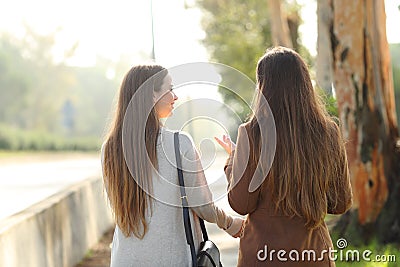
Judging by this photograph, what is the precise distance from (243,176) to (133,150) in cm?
61

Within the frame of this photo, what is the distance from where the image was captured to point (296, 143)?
474 cm

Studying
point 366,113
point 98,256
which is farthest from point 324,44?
point 98,256

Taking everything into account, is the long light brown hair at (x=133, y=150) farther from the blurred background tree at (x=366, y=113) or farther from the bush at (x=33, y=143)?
the bush at (x=33, y=143)

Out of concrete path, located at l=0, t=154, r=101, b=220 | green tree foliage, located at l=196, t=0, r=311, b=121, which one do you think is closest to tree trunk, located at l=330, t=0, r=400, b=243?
concrete path, located at l=0, t=154, r=101, b=220

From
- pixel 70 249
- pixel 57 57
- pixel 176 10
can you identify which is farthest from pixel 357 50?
pixel 57 57

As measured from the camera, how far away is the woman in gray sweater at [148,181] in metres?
5.00

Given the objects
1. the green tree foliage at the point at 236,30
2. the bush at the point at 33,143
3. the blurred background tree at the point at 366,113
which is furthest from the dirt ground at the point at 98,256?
the bush at the point at 33,143

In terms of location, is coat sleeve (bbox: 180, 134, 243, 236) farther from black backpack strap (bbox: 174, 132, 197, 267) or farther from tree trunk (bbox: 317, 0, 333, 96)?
tree trunk (bbox: 317, 0, 333, 96)

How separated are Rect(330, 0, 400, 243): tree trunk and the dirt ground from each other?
263 centimetres

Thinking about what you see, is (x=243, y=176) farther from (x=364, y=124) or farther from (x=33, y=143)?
(x=33, y=143)

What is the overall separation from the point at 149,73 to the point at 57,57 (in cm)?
8650

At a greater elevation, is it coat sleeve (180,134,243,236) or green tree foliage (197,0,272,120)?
coat sleeve (180,134,243,236)

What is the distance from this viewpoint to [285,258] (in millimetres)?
4777

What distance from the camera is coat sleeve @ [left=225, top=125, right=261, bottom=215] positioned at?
477 cm
